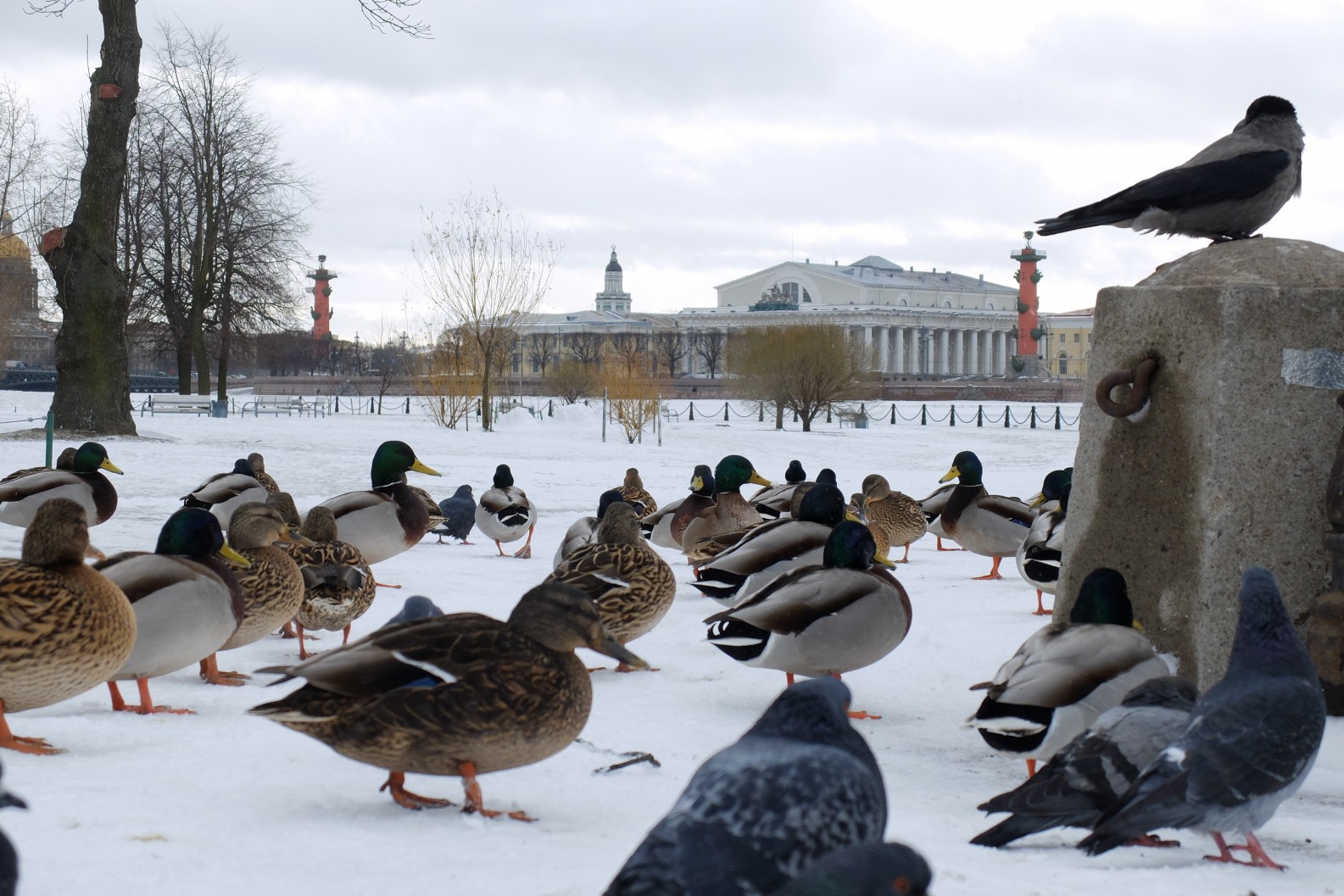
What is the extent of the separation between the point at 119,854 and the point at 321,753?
1.10 meters

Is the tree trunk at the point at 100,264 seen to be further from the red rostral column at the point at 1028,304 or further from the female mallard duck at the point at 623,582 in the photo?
the red rostral column at the point at 1028,304

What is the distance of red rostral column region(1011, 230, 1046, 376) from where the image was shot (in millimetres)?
99312

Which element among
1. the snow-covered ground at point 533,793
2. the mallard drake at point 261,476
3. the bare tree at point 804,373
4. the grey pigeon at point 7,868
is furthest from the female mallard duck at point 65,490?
the bare tree at point 804,373

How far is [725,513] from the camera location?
9688mm

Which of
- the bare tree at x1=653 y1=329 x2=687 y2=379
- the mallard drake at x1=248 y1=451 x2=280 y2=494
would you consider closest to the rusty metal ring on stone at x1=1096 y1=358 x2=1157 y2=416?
the mallard drake at x1=248 y1=451 x2=280 y2=494

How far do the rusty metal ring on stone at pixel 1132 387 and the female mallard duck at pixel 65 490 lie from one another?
617 cm

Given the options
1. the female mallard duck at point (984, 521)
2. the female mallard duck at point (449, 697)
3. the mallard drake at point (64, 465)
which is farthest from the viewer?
the mallard drake at point (64, 465)

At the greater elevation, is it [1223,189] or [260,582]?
[1223,189]

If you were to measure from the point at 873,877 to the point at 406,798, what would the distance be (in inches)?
89.9

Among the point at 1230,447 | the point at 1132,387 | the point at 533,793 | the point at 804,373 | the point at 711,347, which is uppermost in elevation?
the point at 711,347

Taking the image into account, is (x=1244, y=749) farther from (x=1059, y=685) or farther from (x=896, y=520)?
(x=896, y=520)

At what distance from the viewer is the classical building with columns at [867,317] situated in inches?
4242

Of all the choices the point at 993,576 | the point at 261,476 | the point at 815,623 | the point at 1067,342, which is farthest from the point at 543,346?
the point at 815,623

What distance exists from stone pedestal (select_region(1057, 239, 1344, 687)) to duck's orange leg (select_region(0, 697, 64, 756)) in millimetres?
3668
